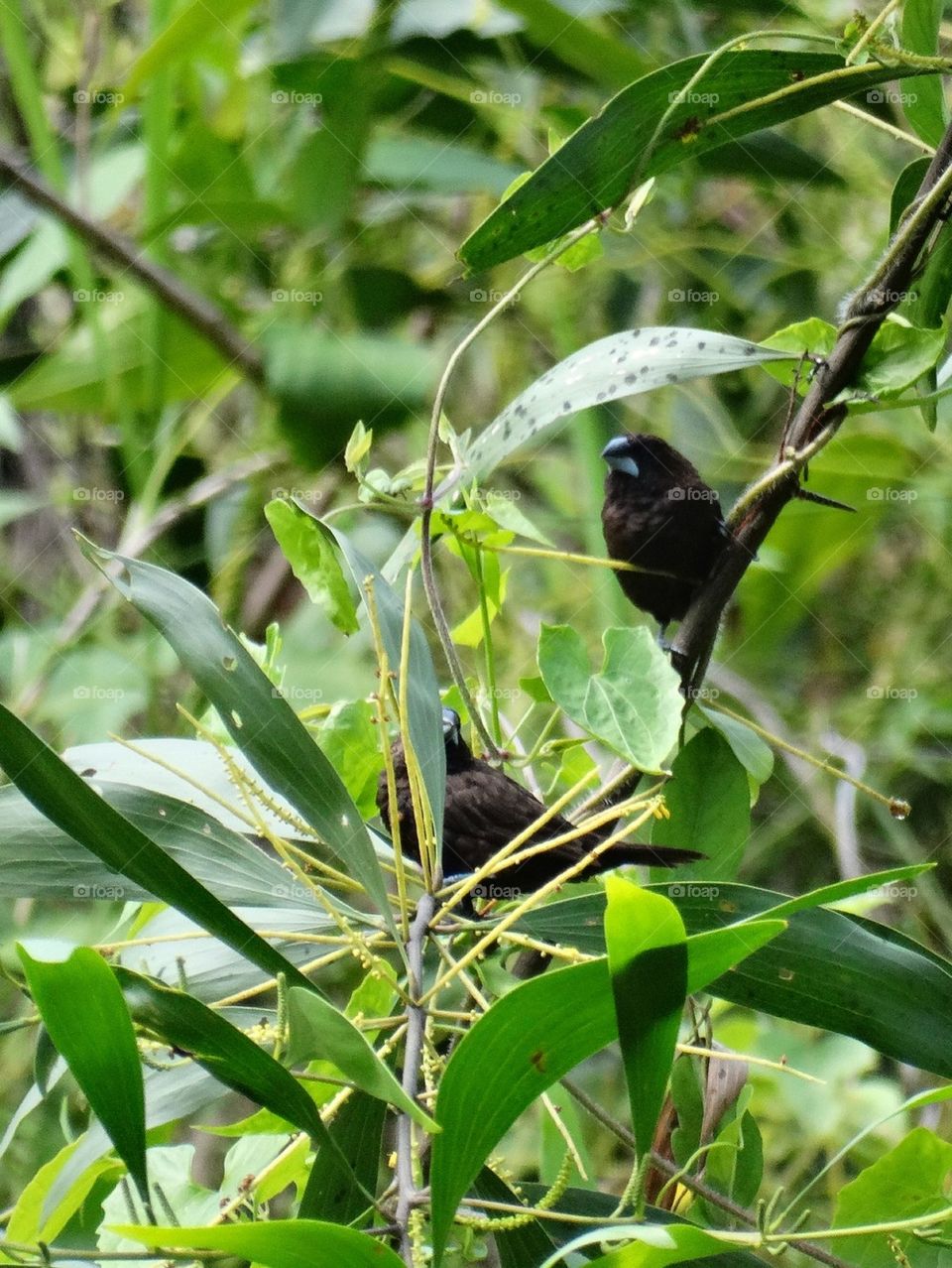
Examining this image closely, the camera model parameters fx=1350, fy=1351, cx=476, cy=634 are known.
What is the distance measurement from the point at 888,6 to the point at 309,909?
76cm

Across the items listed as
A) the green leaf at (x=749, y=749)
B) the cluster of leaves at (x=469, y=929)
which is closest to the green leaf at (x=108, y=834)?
the cluster of leaves at (x=469, y=929)

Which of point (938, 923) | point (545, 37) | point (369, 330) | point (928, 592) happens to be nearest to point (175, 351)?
point (369, 330)

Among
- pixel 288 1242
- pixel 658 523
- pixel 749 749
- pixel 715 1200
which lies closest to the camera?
pixel 288 1242

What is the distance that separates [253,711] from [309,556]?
194mm

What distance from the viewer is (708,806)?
105cm

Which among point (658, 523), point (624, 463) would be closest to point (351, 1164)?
point (658, 523)

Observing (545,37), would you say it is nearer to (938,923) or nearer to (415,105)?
(415,105)

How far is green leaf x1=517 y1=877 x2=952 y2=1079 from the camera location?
79 centimetres

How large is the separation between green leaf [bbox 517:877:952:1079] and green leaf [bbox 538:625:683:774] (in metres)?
0.09

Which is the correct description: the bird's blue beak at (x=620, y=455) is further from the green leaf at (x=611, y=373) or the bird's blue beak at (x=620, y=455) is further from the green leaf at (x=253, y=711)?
the green leaf at (x=253, y=711)

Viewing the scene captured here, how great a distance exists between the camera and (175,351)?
2668 millimetres

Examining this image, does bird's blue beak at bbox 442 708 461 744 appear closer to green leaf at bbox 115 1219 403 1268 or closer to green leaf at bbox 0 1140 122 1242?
green leaf at bbox 0 1140 122 1242

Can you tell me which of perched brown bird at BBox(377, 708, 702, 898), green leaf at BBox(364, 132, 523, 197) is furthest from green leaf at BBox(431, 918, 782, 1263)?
green leaf at BBox(364, 132, 523, 197)

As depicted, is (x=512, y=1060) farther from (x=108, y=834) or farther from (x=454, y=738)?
(x=454, y=738)
